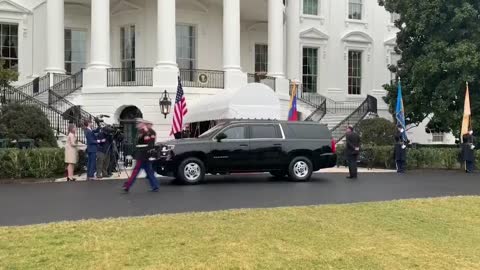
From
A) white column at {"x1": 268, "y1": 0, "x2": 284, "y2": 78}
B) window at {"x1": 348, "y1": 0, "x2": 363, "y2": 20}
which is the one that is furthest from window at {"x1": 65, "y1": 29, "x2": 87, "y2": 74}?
window at {"x1": 348, "y1": 0, "x2": 363, "y2": 20}

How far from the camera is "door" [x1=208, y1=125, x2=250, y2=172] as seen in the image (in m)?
15.2

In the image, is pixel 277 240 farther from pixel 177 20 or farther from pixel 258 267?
pixel 177 20

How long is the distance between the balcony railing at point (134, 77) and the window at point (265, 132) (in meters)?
10.3

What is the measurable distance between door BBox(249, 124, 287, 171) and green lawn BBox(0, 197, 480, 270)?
5.99 m

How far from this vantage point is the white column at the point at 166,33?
79.9 feet

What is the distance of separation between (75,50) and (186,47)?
6.02 m

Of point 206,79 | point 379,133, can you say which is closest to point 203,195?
point 379,133

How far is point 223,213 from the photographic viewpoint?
30.1 ft

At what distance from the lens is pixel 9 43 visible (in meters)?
28.9

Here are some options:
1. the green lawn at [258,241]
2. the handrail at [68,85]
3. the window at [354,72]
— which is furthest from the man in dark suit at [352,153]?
the window at [354,72]

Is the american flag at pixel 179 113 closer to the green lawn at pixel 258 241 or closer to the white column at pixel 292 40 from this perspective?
the white column at pixel 292 40

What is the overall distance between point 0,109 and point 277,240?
14913 mm

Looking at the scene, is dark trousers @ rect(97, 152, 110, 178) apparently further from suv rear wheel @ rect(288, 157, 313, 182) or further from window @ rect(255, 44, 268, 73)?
window @ rect(255, 44, 268, 73)

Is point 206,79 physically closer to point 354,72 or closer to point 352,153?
point 352,153
